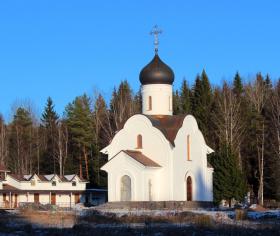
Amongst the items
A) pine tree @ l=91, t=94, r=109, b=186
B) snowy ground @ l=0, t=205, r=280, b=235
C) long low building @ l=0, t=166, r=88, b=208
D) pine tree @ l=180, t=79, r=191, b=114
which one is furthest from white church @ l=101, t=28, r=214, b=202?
pine tree @ l=180, t=79, r=191, b=114

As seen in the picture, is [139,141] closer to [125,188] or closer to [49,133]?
[125,188]

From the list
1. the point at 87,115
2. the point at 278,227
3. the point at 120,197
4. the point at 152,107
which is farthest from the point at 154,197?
the point at 87,115

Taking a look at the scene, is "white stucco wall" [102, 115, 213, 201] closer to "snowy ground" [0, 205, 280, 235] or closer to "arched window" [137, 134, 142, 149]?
"arched window" [137, 134, 142, 149]

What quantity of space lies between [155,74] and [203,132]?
1554 centimetres

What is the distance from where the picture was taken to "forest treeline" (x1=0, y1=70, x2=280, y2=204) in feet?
181

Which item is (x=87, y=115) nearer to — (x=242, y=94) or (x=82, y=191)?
(x=82, y=191)

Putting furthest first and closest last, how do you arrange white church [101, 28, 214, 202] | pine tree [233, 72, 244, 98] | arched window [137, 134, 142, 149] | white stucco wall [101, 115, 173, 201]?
pine tree [233, 72, 244, 98] < arched window [137, 134, 142, 149] < white stucco wall [101, 115, 173, 201] < white church [101, 28, 214, 202]

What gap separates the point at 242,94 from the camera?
224 ft

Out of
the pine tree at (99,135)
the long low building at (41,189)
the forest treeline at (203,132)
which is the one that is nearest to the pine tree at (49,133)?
the forest treeline at (203,132)

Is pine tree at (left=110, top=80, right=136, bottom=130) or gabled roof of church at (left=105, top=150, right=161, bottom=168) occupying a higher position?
pine tree at (left=110, top=80, right=136, bottom=130)

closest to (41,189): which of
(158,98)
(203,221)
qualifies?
(158,98)

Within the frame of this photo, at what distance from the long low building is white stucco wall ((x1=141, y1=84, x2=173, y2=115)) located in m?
15.5

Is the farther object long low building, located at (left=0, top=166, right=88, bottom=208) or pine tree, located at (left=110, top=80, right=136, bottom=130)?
pine tree, located at (left=110, top=80, right=136, bottom=130)

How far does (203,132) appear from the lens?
61.2m
